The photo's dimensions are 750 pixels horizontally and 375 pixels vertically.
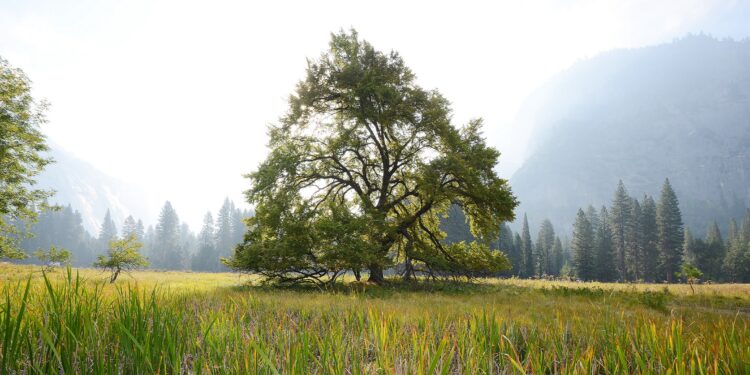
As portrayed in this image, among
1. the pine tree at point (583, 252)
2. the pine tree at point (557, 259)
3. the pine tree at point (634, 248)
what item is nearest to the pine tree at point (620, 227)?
the pine tree at point (634, 248)

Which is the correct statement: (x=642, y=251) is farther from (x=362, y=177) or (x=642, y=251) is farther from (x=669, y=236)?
(x=362, y=177)

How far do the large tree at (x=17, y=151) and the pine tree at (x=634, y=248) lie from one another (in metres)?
79.0

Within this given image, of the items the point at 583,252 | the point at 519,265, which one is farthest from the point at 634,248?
the point at 519,265

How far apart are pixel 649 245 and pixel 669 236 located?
376 centimetres

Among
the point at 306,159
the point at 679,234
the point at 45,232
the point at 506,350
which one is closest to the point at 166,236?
the point at 45,232

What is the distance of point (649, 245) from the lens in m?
63.2

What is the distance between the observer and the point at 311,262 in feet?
46.4

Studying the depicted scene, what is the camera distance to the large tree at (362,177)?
13578mm

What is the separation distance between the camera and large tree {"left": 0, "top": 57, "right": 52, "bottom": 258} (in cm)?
1530

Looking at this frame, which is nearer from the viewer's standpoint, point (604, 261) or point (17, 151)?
point (17, 151)

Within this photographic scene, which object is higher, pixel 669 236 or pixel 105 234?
pixel 669 236

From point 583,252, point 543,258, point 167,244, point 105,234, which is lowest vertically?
point 543,258

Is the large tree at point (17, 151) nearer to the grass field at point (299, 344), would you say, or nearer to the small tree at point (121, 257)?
the small tree at point (121, 257)

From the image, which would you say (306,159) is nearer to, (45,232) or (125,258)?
(125,258)
